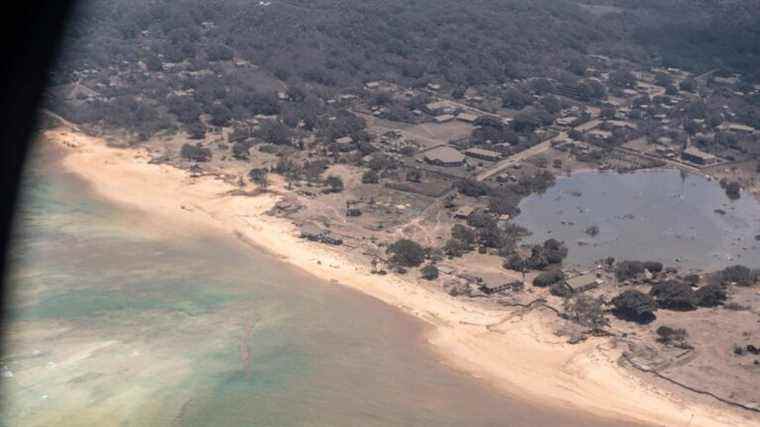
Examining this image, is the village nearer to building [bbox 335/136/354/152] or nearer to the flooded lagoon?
building [bbox 335/136/354/152]

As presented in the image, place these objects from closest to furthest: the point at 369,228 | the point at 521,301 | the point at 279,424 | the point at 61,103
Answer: the point at 279,424
the point at 521,301
the point at 369,228
the point at 61,103

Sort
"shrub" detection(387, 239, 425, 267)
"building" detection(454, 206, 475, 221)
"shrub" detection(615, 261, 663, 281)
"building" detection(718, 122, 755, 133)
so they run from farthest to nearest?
"building" detection(718, 122, 755, 133) < "building" detection(454, 206, 475, 221) < "shrub" detection(387, 239, 425, 267) < "shrub" detection(615, 261, 663, 281)

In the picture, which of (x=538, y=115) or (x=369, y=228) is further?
(x=538, y=115)

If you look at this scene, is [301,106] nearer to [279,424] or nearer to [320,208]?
[320,208]

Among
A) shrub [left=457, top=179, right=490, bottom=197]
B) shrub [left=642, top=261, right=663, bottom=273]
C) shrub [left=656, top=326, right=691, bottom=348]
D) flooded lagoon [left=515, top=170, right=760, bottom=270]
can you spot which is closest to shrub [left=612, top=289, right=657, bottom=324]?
shrub [left=656, top=326, right=691, bottom=348]

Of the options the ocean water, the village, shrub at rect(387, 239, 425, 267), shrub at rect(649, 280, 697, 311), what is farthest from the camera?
shrub at rect(387, 239, 425, 267)

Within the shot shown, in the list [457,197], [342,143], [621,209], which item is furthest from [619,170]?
[342,143]

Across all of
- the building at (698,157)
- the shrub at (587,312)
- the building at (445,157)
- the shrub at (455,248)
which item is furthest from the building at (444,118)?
the shrub at (587,312)
